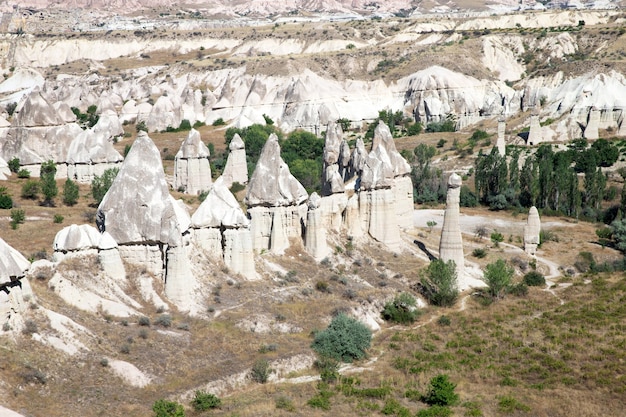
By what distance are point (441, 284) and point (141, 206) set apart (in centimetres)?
1757

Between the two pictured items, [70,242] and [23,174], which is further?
[23,174]

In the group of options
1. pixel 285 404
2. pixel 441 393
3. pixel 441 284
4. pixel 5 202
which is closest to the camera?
pixel 285 404

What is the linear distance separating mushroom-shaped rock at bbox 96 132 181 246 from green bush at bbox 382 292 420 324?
12.6 metres

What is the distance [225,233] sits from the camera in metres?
41.3

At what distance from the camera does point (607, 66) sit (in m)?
110

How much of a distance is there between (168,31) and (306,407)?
175m

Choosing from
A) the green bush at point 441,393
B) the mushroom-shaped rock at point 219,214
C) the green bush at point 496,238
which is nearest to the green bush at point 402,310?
the mushroom-shaped rock at point 219,214

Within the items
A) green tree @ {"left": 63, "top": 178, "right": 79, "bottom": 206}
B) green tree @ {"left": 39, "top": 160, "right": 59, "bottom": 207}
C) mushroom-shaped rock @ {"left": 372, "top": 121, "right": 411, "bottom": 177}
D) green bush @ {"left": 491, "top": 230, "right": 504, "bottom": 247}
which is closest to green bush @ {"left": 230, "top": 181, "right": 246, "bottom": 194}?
mushroom-shaped rock @ {"left": 372, "top": 121, "right": 411, "bottom": 177}

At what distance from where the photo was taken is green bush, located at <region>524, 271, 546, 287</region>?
50.5m

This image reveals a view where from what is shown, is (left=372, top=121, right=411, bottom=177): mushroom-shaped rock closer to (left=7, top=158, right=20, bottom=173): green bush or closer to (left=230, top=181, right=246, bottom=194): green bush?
(left=230, top=181, right=246, bottom=194): green bush

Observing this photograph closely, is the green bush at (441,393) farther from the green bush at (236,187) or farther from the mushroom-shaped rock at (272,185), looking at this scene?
the green bush at (236,187)

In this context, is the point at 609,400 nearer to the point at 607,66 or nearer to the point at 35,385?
the point at 35,385

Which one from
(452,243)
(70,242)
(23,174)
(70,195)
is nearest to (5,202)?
(70,195)

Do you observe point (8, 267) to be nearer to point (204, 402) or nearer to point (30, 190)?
point (204, 402)
